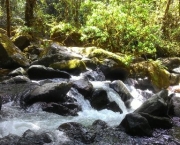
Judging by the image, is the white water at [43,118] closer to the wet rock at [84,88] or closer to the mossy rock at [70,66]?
the wet rock at [84,88]

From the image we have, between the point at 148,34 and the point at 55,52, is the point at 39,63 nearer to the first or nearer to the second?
the point at 55,52

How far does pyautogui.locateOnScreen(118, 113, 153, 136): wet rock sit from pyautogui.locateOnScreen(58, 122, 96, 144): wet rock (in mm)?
1068

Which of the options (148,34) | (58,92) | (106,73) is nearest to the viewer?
(58,92)

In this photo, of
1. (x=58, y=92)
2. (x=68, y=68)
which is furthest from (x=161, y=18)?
(x=58, y=92)

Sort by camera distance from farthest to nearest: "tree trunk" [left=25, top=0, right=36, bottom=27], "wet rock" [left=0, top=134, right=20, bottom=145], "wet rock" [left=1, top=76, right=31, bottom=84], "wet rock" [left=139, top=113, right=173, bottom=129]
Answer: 1. "tree trunk" [left=25, top=0, right=36, bottom=27]
2. "wet rock" [left=1, top=76, right=31, bottom=84]
3. "wet rock" [left=139, top=113, right=173, bottom=129]
4. "wet rock" [left=0, top=134, right=20, bottom=145]

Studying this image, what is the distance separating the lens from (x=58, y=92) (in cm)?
830

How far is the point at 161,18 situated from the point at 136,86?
8.38m

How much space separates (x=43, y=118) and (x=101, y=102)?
2.34 metres

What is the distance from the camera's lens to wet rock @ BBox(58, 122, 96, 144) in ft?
20.8

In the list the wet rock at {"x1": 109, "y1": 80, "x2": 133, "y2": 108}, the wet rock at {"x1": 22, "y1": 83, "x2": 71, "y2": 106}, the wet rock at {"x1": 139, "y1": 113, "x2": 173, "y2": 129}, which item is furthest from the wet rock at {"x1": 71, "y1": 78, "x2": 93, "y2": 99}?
the wet rock at {"x1": 139, "y1": 113, "x2": 173, "y2": 129}

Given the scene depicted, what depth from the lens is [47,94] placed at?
8109mm

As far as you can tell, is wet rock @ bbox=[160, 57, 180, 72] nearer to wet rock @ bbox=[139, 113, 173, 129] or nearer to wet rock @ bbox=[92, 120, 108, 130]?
wet rock @ bbox=[139, 113, 173, 129]

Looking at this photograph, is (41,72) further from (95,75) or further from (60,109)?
(60,109)

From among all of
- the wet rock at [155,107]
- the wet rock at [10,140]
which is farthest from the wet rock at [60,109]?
the wet rock at [10,140]
